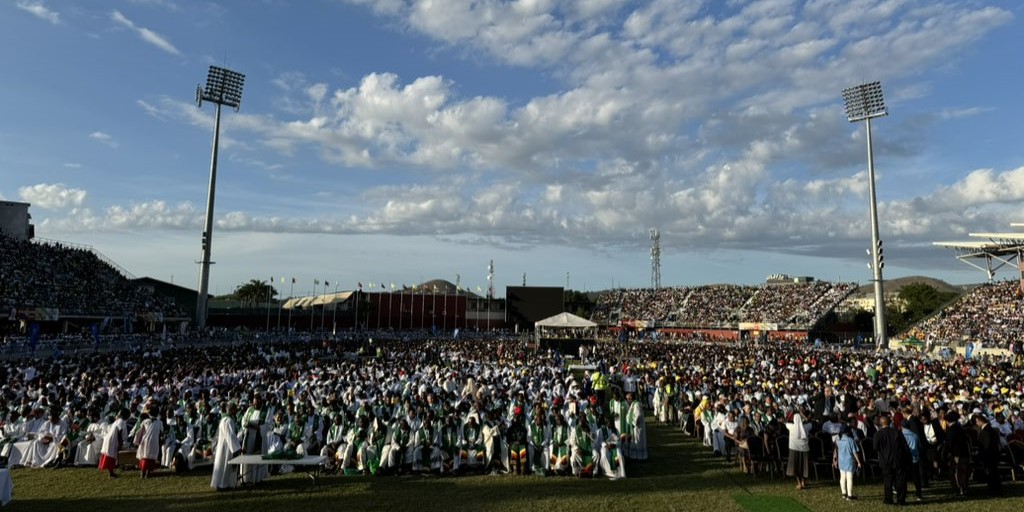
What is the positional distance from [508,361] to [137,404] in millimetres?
14669

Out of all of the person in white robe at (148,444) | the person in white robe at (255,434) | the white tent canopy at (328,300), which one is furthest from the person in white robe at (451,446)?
the white tent canopy at (328,300)

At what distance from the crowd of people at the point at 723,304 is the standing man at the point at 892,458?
51.9 meters

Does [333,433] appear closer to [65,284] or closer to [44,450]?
[44,450]

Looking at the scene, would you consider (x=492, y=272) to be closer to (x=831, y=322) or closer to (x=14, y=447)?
(x=831, y=322)

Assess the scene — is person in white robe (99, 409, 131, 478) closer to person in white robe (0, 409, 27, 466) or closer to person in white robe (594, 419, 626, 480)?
person in white robe (0, 409, 27, 466)

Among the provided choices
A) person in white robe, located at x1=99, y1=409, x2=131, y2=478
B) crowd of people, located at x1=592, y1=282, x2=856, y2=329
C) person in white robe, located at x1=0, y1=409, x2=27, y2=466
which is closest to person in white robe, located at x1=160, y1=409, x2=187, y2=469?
person in white robe, located at x1=99, y1=409, x2=131, y2=478

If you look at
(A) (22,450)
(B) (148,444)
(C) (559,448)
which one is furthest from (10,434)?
(C) (559,448)

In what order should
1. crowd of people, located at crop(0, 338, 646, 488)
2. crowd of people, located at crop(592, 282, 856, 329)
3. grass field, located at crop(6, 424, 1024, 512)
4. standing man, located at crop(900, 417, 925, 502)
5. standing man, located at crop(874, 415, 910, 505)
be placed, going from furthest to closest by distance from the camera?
crowd of people, located at crop(592, 282, 856, 329) < crowd of people, located at crop(0, 338, 646, 488) < standing man, located at crop(900, 417, 925, 502) < grass field, located at crop(6, 424, 1024, 512) < standing man, located at crop(874, 415, 910, 505)

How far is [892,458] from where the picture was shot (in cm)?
1000

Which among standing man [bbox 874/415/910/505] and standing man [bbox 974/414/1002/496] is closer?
standing man [bbox 874/415/910/505]

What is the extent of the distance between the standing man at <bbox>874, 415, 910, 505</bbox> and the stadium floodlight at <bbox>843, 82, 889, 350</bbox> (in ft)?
129

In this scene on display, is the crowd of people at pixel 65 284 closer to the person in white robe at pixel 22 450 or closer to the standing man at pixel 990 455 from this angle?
the person in white robe at pixel 22 450

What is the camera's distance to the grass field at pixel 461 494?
10125mm

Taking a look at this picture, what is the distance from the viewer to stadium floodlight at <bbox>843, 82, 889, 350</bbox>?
155ft
